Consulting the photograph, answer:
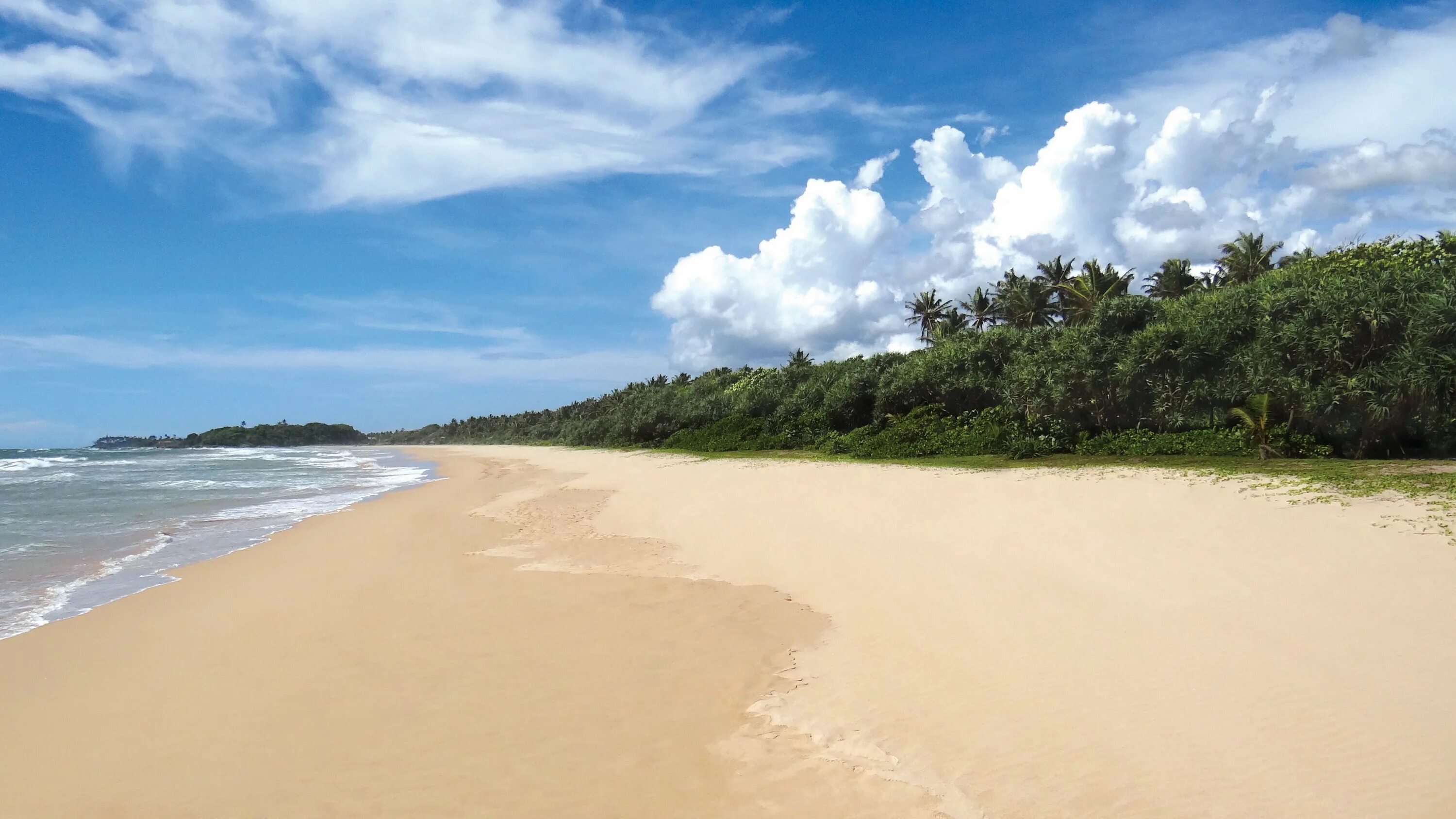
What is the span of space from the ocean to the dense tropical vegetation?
18.8m

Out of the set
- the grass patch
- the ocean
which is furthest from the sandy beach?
the ocean

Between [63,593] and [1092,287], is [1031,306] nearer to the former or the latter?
[1092,287]

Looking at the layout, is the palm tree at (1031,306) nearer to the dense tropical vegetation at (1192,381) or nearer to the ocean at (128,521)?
the dense tropical vegetation at (1192,381)

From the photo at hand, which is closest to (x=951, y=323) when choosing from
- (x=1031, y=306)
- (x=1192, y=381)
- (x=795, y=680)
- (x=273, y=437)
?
(x=1031, y=306)

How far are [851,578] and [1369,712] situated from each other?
4890 millimetres

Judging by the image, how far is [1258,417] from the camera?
18141 mm

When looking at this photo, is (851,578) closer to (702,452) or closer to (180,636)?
(180,636)

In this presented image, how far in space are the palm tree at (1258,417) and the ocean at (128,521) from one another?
2220 centimetres

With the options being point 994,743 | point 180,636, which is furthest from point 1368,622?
point 180,636

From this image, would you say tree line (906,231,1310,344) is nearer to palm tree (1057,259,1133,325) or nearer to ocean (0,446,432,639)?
palm tree (1057,259,1133,325)

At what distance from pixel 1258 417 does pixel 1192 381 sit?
2305mm

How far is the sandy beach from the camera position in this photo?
419cm

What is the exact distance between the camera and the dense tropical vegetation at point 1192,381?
1627 cm

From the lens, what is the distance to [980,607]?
7320mm
